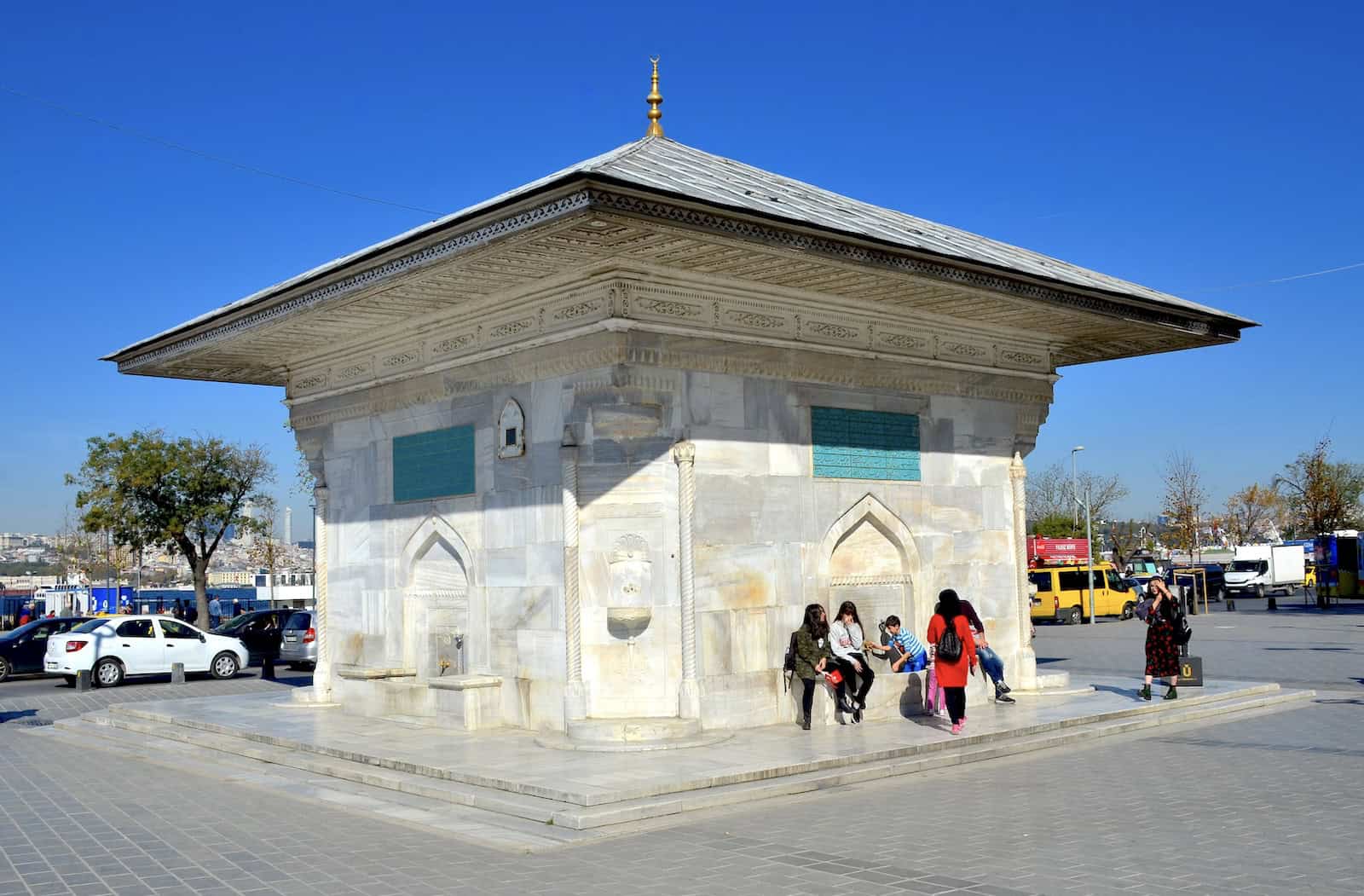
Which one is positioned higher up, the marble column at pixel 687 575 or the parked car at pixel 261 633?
the marble column at pixel 687 575

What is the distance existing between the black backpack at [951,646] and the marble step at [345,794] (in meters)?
4.82

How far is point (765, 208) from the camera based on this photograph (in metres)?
11.3

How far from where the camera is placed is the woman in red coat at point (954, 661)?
477 inches

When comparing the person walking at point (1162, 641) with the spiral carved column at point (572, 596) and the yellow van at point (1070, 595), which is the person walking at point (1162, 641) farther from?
the yellow van at point (1070, 595)

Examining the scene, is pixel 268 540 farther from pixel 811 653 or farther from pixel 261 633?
pixel 811 653

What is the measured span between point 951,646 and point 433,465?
248 inches

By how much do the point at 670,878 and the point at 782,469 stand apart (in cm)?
650

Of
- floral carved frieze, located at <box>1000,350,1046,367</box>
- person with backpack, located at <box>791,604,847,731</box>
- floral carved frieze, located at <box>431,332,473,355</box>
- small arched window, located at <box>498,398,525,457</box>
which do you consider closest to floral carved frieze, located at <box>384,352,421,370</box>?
floral carved frieze, located at <box>431,332,473,355</box>

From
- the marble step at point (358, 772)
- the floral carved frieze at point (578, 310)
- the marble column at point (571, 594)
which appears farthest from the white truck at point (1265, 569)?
the marble step at point (358, 772)

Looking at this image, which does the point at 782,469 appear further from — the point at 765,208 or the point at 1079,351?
the point at 1079,351

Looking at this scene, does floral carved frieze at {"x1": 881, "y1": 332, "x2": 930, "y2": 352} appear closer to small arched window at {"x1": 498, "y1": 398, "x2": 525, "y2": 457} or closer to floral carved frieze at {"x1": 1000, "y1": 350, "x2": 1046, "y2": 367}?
floral carved frieze at {"x1": 1000, "y1": 350, "x2": 1046, "y2": 367}

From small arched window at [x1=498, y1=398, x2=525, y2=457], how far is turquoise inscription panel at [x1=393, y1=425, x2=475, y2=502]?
647mm

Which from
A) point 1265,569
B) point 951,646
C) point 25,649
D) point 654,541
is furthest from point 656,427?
point 1265,569

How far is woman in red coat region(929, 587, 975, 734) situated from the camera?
1211 cm
